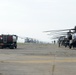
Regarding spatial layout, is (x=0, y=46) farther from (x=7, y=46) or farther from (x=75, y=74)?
(x=75, y=74)

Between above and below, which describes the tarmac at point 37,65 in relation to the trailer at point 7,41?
below

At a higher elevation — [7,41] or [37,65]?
[7,41]

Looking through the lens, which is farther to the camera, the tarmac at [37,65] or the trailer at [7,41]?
the trailer at [7,41]

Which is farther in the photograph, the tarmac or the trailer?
the trailer

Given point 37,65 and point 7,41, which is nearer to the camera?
point 37,65

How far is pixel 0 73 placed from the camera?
14.3 m

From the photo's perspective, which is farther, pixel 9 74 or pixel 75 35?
pixel 75 35

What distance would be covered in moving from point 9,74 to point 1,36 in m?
39.3

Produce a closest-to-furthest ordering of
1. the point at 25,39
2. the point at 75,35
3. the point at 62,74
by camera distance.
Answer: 1. the point at 62,74
2. the point at 75,35
3. the point at 25,39

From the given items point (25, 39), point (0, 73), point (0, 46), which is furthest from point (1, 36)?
point (25, 39)

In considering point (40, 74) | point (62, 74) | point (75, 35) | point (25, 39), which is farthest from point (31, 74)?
point (25, 39)

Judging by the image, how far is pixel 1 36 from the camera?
5291cm

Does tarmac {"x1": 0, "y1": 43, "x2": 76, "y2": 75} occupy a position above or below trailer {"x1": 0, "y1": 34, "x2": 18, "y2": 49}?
below

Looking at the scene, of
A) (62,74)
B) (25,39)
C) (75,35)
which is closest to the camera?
(62,74)
